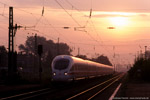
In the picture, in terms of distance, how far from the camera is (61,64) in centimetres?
3494

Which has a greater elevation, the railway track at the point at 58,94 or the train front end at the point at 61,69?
the train front end at the point at 61,69

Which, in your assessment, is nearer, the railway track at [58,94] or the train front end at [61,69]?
the railway track at [58,94]

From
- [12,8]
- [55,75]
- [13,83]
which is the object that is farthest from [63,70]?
[12,8]

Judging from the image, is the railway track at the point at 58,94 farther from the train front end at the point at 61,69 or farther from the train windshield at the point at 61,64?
the train windshield at the point at 61,64

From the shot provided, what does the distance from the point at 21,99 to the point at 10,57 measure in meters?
19.1

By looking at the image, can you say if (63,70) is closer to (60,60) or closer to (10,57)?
(60,60)

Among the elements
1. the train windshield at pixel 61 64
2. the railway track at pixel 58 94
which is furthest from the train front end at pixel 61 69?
the railway track at pixel 58 94

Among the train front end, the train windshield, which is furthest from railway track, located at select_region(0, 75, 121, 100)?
the train windshield

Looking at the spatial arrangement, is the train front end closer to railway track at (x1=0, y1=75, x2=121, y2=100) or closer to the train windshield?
the train windshield

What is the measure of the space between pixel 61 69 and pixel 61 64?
0.77 m

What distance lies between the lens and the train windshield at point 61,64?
34594 millimetres

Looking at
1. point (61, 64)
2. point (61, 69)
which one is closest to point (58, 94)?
point (61, 69)

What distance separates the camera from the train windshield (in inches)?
1362

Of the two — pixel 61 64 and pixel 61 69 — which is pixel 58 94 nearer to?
pixel 61 69
